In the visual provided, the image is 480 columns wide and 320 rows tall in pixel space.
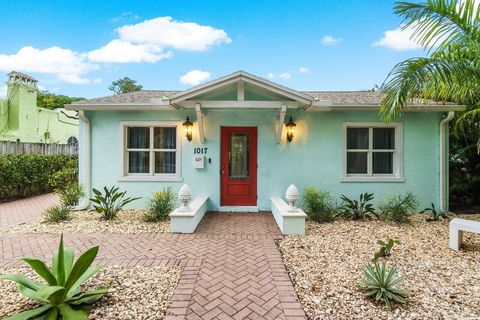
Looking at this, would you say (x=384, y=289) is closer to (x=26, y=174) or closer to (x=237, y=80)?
(x=237, y=80)

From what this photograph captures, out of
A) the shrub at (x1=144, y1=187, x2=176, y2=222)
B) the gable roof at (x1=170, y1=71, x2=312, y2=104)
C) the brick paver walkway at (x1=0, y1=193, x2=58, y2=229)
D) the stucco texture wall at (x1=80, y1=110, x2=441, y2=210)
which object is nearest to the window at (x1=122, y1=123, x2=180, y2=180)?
the stucco texture wall at (x1=80, y1=110, x2=441, y2=210)

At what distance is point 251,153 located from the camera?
22.6 feet

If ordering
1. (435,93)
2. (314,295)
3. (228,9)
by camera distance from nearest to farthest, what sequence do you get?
(314,295)
(435,93)
(228,9)

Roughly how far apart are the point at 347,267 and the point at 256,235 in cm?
191

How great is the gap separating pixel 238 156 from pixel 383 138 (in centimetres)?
430

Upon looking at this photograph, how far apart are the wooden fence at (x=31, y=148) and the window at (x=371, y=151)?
1167 cm

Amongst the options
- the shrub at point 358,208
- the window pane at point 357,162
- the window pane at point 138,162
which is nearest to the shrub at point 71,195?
the window pane at point 138,162

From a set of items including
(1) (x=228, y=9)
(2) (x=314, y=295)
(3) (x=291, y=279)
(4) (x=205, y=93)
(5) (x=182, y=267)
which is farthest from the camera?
(1) (x=228, y=9)

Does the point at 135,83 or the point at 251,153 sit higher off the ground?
the point at 135,83

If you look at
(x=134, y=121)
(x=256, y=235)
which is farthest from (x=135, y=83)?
(x=256, y=235)

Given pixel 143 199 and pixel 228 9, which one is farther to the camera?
pixel 228 9

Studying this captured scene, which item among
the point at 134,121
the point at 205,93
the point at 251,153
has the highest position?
the point at 205,93

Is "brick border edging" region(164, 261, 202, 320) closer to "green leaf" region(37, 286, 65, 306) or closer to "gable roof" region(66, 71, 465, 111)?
"green leaf" region(37, 286, 65, 306)

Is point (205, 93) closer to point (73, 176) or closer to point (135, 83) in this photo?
point (73, 176)
